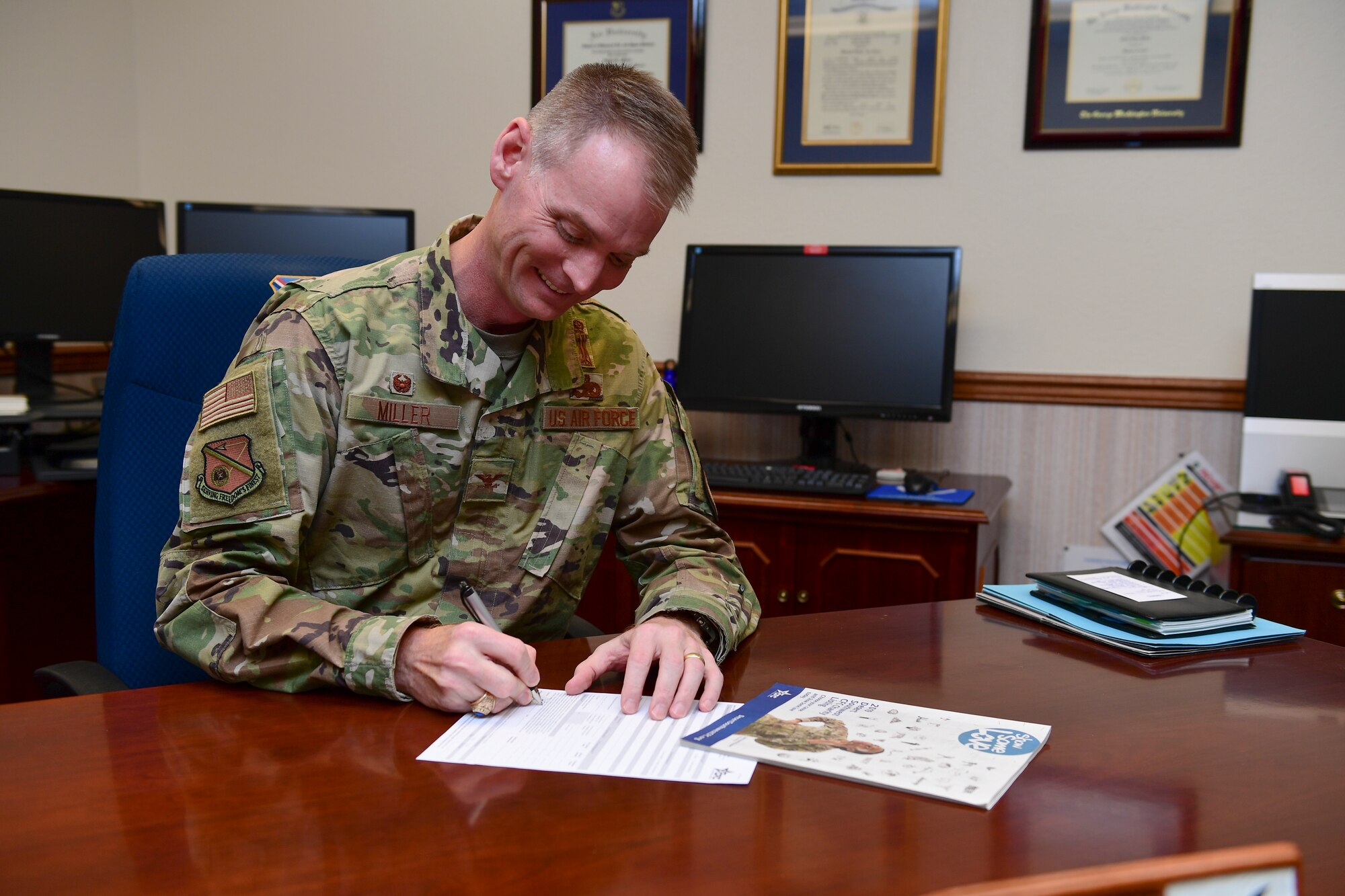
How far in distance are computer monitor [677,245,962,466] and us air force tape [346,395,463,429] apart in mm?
1297

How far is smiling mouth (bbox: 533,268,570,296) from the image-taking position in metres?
1.14

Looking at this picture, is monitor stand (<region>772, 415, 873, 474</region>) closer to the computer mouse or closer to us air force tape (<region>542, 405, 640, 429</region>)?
the computer mouse

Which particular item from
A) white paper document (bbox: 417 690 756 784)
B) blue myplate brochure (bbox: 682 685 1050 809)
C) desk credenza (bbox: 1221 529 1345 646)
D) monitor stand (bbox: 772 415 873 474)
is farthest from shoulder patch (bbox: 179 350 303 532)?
desk credenza (bbox: 1221 529 1345 646)

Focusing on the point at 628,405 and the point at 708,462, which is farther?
the point at 708,462

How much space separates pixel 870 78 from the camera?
2539mm

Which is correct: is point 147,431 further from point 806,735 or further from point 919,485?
point 919,485

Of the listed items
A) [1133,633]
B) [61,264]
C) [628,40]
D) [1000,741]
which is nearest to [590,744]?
[1000,741]

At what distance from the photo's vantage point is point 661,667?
952mm

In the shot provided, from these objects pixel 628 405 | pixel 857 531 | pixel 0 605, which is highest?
pixel 628 405

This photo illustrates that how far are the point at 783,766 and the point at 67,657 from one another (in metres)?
2.00

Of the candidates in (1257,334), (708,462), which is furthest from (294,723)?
(1257,334)

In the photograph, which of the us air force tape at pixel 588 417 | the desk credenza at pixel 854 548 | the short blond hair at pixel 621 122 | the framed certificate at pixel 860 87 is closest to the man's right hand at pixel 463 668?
the us air force tape at pixel 588 417

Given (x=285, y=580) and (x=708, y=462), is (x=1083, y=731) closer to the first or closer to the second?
(x=285, y=580)

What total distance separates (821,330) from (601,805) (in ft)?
5.86
